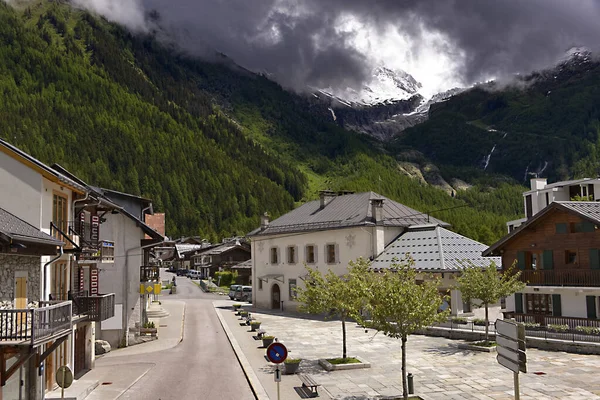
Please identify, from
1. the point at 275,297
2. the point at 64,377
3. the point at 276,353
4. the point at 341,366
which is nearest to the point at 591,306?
the point at 341,366

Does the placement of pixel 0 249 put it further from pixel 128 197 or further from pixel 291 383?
pixel 128 197

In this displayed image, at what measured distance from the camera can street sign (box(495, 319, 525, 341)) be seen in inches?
465

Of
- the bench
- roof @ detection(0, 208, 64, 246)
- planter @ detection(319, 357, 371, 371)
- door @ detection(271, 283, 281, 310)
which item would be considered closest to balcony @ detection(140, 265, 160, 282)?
planter @ detection(319, 357, 371, 371)

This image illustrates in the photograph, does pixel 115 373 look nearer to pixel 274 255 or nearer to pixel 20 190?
pixel 20 190

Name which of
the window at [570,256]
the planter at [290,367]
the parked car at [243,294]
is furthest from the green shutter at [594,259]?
the parked car at [243,294]

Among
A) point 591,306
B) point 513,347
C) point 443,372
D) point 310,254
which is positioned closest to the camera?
point 513,347

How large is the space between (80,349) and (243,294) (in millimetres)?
A: 45945

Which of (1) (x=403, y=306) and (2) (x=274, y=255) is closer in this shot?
(1) (x=403, y=306)

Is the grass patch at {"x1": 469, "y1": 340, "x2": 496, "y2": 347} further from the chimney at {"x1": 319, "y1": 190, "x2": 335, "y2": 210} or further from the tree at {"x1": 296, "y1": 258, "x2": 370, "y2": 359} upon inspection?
the chimney at {"x1": 319, "y1": 190, "x2": 335, "y2": 210}

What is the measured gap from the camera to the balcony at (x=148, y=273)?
38875 millimetres

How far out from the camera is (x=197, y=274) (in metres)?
130

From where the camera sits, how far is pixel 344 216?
55781 millimetres

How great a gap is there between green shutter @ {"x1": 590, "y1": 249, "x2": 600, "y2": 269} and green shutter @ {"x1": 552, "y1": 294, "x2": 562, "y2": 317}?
311cm

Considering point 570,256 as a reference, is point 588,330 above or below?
below
